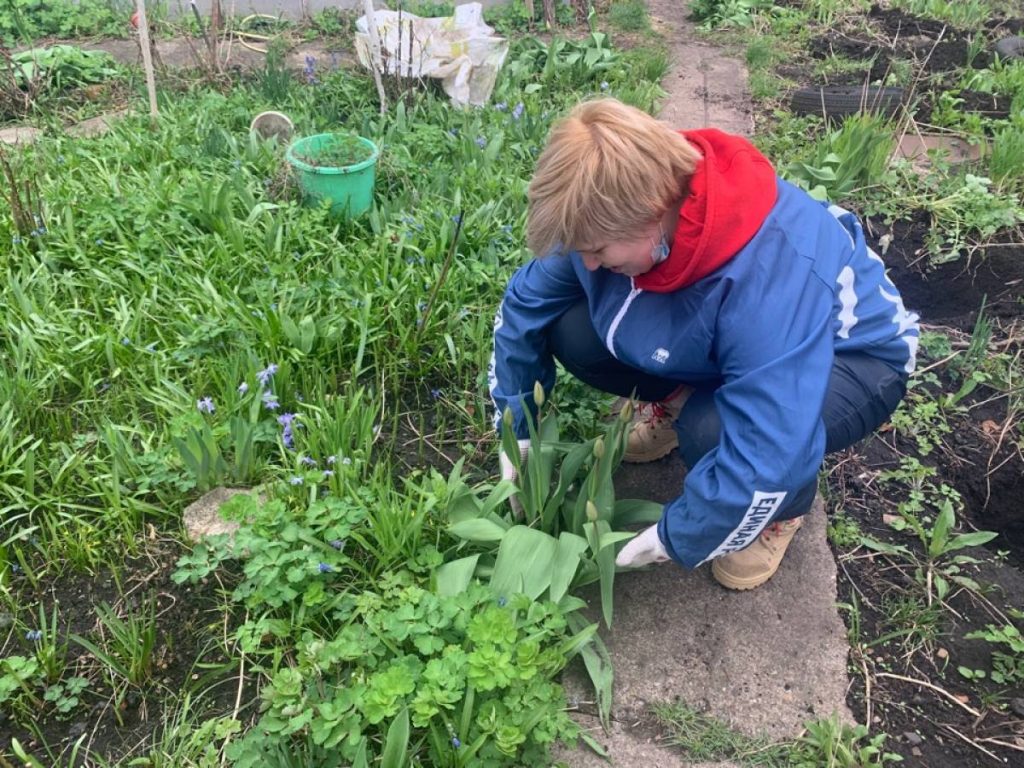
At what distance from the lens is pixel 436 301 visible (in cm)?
274

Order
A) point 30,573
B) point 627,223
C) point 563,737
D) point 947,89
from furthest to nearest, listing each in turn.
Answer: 1. point 947,89
2. point 30,573
3. point 563,737
4. point 627,223

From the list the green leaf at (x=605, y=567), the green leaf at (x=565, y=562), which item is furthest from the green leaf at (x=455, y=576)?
the green leaf at (x=605, y=567)

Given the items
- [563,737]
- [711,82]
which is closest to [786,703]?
[563,737]

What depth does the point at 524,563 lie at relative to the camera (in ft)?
6.11

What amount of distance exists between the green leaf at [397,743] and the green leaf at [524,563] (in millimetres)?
378

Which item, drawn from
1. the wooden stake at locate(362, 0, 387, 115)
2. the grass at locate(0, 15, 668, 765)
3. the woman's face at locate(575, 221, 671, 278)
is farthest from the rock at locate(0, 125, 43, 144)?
the woman's face at locate(575, 221, 671, 278)

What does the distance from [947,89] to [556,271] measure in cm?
375

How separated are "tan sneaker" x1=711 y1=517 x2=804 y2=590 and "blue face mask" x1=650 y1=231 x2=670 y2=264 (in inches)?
32.0

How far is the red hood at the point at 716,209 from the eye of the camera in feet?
5.09

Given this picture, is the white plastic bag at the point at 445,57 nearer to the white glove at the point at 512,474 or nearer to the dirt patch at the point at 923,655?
the white glove at the point at 512,474

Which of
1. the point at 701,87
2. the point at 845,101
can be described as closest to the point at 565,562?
the point at 845,101

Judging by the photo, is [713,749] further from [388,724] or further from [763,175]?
[763,175]

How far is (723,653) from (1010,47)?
480cm

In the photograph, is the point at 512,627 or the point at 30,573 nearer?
the point at 512,627
